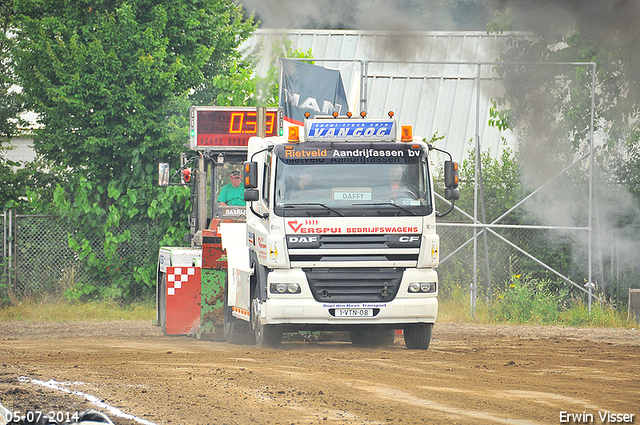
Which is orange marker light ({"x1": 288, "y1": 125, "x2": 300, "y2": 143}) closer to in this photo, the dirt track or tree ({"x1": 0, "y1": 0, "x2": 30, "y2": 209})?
the dirt track

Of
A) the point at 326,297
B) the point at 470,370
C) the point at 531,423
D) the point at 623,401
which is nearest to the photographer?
the point at 531,423

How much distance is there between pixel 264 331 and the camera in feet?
34.9

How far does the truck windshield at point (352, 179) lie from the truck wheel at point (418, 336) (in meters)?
1.66

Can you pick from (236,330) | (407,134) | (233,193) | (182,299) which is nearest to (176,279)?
(182,299)

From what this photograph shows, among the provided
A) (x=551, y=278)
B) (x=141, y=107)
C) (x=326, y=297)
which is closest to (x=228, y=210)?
(x=326, y=297)

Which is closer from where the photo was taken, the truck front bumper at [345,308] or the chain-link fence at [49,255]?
the truck front bumper at [345,308]

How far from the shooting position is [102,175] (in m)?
17.9

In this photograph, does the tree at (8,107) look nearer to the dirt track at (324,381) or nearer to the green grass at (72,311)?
the green grass at (72,311)

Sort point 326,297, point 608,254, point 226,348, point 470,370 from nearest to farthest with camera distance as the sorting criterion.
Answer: point 470,370 < point 326,297 < point 226,348 < point 608,254

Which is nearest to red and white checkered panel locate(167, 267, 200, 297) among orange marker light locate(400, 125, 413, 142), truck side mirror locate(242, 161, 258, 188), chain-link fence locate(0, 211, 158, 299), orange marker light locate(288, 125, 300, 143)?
truck side mirror locate(242, 161, 258, 188)

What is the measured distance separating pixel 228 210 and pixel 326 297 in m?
3.58

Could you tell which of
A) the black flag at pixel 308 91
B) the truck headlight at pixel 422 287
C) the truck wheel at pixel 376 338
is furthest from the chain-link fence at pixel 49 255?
the truck headlight at pixel 422 287

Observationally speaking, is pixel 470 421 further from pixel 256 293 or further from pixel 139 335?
pixel 139 335

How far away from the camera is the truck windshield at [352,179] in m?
10.0
